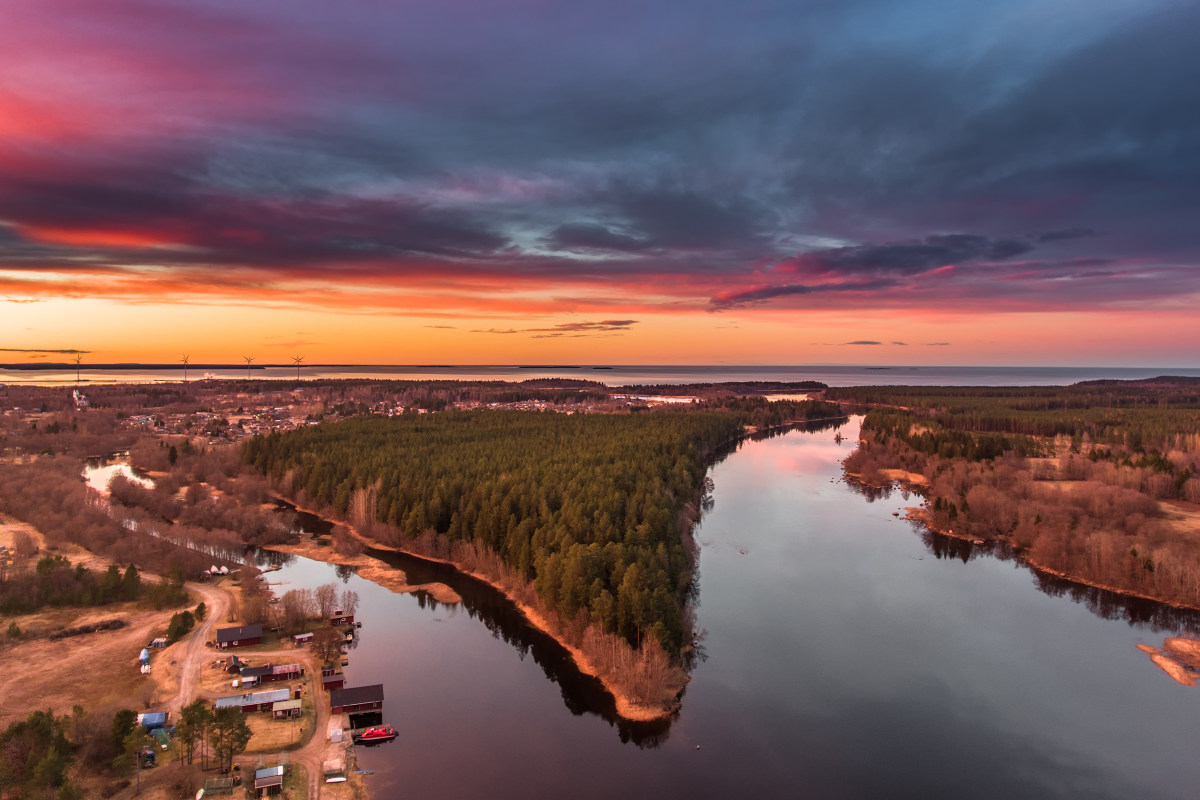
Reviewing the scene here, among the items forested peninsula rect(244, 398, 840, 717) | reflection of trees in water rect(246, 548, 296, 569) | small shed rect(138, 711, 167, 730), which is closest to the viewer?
small shed rect(138, 711, 167, 730)

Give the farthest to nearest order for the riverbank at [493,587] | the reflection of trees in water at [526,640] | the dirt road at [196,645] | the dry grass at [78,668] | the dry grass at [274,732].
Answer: the riverbank at [493,587] < the dirt road at [196,645] < the reflection of trees in water at [526,640] < the dry grass at [78,668] < the dry grass at [274,732]

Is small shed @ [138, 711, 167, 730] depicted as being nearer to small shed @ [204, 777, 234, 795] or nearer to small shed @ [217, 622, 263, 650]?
small shed @ [204, 777, 234, 795]

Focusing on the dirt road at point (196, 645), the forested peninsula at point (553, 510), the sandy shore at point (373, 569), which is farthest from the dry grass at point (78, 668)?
the forested peninsula at point (553, 510)

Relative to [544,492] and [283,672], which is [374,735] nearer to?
[283,672]

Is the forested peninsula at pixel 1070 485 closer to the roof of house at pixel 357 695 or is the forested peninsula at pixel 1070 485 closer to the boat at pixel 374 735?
the boat at pixel 374 735

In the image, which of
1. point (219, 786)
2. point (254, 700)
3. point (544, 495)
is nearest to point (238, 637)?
point (254, 700)

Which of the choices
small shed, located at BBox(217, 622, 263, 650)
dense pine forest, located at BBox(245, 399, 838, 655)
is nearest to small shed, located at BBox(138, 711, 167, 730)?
small shed, located at BBox(217, 622, 263, 650)
